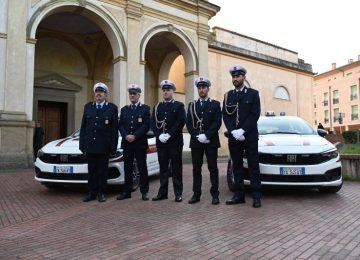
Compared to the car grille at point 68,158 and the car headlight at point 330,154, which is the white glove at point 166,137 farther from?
the car headlight at point 330,154

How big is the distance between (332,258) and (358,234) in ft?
3.30

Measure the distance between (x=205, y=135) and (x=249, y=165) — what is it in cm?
84

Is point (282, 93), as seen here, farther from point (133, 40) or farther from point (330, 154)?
point (330, 154)

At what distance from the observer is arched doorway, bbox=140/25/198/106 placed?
1536 centimetres

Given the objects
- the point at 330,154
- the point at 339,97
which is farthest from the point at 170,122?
the point at 339,97

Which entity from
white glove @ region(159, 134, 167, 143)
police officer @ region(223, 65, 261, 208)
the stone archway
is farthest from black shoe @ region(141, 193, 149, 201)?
the stone archway

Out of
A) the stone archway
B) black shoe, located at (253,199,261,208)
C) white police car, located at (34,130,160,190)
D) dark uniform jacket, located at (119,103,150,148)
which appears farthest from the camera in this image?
the stone archway

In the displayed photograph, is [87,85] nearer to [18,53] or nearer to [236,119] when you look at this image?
[18,53]

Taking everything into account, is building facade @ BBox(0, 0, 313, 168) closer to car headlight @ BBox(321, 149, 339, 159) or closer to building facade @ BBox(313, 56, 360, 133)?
car headlight @ BBox(321, 149, 339, 159)

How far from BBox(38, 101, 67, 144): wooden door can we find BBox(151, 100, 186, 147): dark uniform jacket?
36.0 feet

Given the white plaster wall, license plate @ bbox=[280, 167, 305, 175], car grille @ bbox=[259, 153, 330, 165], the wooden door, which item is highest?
the white plaster wall

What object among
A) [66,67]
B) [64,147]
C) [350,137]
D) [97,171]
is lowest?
[97,171]

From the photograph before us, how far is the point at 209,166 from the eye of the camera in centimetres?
576

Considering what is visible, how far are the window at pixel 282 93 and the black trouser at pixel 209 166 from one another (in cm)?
2052
